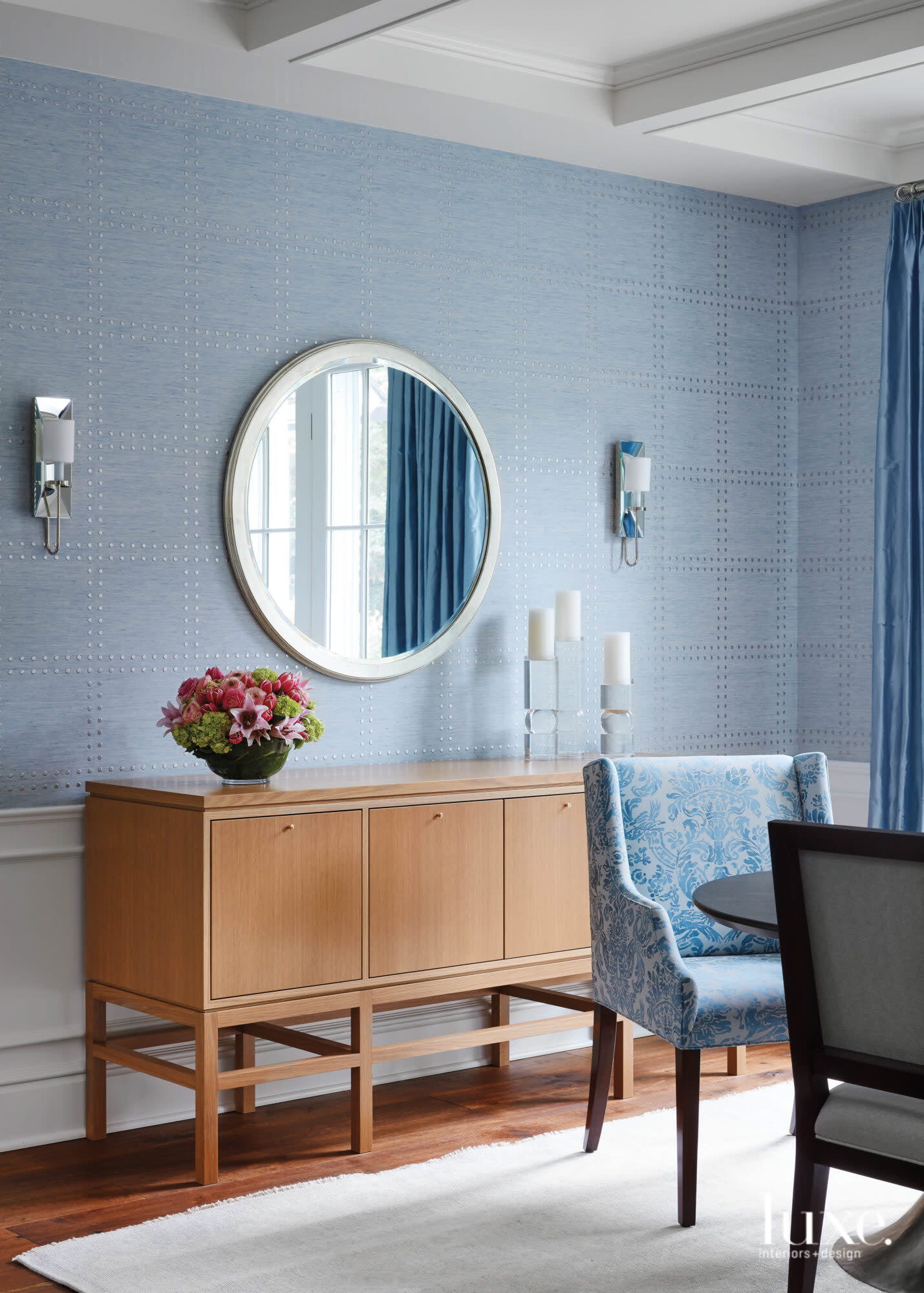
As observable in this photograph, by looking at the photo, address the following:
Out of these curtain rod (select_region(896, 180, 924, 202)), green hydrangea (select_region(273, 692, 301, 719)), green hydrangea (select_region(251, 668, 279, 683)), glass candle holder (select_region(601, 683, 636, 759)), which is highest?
curtain rod (select_region(896, 180, 924, 202))

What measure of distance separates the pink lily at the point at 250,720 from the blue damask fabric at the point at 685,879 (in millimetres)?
746

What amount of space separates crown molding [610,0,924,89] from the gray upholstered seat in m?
2.63

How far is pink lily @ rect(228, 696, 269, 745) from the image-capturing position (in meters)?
3.37

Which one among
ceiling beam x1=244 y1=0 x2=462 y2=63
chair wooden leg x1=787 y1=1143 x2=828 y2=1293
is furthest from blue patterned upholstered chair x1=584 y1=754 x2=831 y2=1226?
ceiling beam x1=244 y1=0 x2=462 y2=63

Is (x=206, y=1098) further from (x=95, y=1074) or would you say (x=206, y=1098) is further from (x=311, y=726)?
(x=311, y=726)

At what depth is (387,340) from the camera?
4152mm

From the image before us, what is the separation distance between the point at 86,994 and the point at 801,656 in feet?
8.95

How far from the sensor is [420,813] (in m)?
3.60

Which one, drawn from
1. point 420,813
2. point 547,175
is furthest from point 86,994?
point 547,175

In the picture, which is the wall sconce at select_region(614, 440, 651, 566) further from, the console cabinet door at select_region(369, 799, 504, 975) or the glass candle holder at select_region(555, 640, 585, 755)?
the console cabinet door at select_region(369, 799, 504, 975)

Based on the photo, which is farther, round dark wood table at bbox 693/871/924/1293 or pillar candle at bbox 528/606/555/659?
pillar candle at bbox 528/606/555/659

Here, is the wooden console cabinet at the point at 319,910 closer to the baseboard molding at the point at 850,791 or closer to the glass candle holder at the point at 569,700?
the glass candle holder at the point at 569,700

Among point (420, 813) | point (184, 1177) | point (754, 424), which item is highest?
point (754, 424)

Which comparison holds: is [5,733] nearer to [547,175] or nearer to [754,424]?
[547,175]
